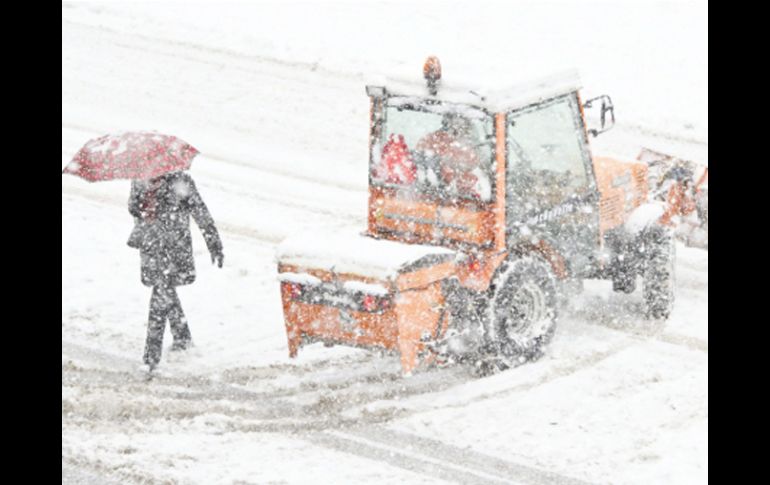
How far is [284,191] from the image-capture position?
14391 millimetres

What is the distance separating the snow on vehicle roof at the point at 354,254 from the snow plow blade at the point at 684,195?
9.27 feet

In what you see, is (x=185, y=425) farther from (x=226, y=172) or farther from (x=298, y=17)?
(x=298, y=17)

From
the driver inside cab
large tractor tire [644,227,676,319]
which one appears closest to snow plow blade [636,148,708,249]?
large tractor tire [644,227,676,319]

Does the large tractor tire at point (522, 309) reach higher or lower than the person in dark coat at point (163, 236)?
lower

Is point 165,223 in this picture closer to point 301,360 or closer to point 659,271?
point 301,360

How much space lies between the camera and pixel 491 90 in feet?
30.8

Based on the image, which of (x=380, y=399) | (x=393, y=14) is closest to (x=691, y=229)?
(x=380, y=399)

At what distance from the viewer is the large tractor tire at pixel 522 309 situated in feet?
31.8

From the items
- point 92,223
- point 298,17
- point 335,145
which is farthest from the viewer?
point 298,17

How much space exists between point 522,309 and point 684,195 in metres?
2.37

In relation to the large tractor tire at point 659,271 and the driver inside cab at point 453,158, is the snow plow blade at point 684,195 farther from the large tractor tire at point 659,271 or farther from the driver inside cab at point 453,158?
the driver inside cab at point 453,158

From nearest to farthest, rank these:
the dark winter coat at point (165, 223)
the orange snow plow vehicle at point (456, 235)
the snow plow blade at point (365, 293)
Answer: the snow plow blade at point (365, 293)
the orange snow plow vehicle at point (456, 235)
the dark winter coat at point (165, 223)

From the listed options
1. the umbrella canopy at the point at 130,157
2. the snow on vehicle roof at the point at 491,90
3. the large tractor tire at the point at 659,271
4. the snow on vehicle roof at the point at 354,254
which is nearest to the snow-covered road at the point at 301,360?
the large tractor tire at the point at 659,271
